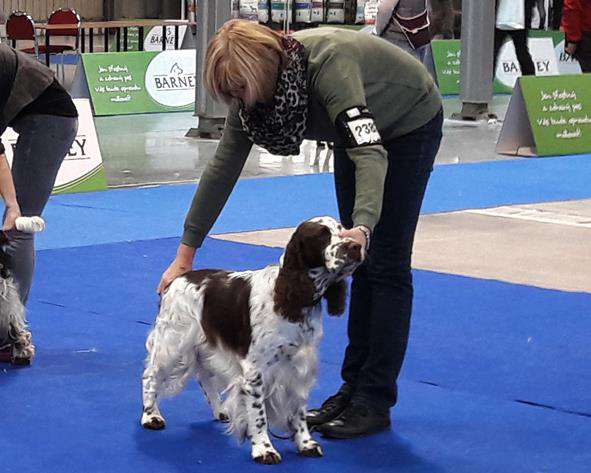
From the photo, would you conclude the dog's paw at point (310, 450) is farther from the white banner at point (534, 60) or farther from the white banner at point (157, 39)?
the white banner at point (157, 39)

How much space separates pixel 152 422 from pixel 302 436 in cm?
53

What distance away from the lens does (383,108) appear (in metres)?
3.91

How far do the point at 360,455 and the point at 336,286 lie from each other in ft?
1.86

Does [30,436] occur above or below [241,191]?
above

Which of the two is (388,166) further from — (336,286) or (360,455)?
(360,455)

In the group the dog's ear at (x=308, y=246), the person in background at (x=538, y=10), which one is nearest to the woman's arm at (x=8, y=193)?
the dog's ear at (x=308, y=246)

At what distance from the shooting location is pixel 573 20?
41.2ft

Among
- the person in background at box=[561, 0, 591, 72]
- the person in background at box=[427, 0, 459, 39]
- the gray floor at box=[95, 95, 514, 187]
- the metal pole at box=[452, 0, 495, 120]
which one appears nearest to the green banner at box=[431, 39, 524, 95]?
the person in background at box=[427, 0, 459, 39]

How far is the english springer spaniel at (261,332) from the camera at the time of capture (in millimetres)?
3617

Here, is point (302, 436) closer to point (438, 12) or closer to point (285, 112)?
point (285, 112)

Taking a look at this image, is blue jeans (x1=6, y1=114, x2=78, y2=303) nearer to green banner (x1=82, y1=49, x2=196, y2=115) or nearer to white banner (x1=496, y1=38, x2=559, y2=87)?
green banner (x1=82, y1=49, x2=196, y2=115)

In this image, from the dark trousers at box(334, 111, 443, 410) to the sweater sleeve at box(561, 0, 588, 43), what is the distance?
8.89 metres

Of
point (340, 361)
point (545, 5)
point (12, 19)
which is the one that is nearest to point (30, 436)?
point (340, 361)

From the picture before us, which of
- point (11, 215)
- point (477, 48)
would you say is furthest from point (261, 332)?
point (477, 48)
